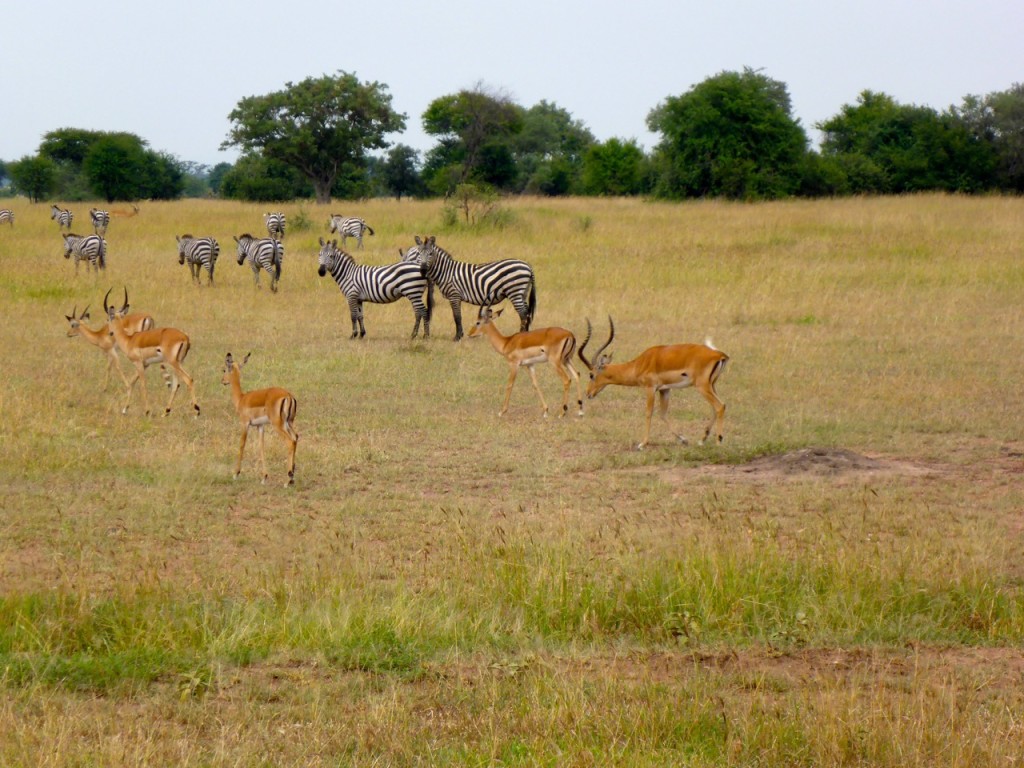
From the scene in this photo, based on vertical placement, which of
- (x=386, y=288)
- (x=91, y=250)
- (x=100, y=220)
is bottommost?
(x=386, y=288)

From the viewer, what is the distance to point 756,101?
35.9 m

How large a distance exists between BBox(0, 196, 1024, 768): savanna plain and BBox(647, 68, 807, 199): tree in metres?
19.9

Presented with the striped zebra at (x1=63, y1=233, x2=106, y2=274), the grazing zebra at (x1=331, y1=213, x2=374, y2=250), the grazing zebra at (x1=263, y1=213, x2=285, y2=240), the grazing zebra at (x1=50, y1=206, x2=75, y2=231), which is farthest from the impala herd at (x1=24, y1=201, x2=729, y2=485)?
the grazing zebra at (x1=50, y1=206, x2=75, y2=231)

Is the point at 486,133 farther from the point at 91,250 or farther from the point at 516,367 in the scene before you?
the point at 516,367

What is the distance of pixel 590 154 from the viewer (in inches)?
1913

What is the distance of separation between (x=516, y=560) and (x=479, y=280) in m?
10.4

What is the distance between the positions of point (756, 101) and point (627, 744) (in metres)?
33.9

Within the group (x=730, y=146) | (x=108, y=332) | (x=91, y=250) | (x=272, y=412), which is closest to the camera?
(x=272, y=412)

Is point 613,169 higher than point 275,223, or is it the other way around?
point 613,169

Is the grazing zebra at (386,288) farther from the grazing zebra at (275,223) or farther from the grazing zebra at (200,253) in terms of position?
the grazing zebra at (275,223)

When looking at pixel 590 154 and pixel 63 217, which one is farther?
pixel 590 154

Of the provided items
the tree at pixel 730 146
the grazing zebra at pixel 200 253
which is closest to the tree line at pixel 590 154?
the tree at pixel 730 146

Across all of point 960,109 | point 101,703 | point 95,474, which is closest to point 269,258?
point 95,474

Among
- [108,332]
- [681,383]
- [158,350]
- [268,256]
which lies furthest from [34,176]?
[681,383]
